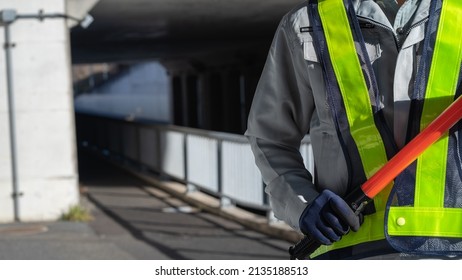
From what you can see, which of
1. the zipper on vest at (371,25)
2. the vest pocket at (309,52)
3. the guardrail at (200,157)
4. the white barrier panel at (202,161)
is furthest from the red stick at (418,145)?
the white barrier panel at (202,161)

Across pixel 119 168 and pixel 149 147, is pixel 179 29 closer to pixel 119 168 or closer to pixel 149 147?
pixel 119 168

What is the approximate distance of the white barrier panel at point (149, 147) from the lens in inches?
580

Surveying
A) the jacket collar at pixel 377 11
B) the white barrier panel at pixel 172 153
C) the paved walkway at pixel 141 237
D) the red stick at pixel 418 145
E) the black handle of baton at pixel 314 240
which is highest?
the jacket collar at pixel 377 11

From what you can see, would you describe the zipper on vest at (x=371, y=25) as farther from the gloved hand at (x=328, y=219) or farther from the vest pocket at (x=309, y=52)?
the gloved hand at (x=328, y=219)

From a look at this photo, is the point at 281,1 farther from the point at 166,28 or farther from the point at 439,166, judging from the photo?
the point at 439,166

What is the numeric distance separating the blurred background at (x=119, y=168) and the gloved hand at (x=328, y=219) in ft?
21.4

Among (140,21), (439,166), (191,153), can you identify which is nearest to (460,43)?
(439,166)

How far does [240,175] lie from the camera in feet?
35.6

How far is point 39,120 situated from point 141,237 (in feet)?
6.49

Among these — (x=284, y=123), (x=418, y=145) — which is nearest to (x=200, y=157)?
(x=284, y=123)

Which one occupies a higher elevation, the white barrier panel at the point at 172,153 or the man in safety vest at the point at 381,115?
the man in safety vest at the point at 381,115

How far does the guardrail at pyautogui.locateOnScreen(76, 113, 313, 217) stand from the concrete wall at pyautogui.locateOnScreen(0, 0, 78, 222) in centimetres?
193

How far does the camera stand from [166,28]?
56.7ft

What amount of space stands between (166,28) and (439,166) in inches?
613
